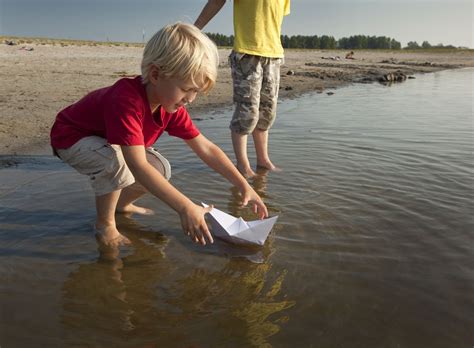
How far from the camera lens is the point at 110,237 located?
7.79ft

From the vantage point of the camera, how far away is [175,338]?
1576 mm

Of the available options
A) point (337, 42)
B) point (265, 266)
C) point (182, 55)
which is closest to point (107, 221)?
point (265, 266)

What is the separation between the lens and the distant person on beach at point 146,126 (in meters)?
2.00

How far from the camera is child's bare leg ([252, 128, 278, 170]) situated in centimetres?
395

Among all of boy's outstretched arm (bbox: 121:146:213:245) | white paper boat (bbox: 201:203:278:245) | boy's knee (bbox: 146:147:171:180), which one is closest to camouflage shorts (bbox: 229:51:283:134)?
boy's knee (bbox: 146:147:171:180)

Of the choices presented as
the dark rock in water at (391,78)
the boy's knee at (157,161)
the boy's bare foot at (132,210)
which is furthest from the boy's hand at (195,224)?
the dark rock in water at (391,78)

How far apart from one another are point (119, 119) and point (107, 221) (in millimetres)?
624

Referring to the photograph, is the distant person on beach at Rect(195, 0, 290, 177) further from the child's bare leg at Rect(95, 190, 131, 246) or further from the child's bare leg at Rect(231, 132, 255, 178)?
the child's bare leg at Rect(95, 190, 131, 246)

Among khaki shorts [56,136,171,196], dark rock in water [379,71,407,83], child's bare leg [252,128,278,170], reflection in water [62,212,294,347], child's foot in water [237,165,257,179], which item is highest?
dark rock in water [379,71,407,83]

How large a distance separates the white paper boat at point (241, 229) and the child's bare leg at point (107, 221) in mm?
469

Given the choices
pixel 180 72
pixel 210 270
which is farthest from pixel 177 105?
pixel 210 270

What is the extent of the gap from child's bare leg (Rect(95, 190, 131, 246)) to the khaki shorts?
0.04 meters

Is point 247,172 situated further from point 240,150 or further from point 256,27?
point 256,27

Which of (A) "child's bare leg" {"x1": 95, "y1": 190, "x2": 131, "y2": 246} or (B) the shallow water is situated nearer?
(B) the shallow water
